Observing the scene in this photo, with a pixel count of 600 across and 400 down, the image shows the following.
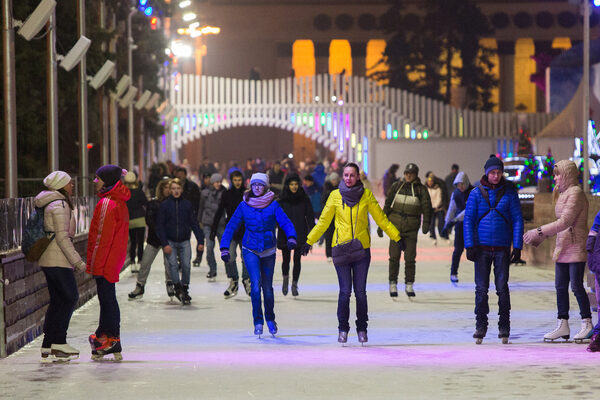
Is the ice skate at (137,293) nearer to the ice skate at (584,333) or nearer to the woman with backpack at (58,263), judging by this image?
the woman with backpack at (58,263)

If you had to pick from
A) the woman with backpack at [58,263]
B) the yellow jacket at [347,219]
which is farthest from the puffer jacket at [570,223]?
the woman with backpack at [58,263]

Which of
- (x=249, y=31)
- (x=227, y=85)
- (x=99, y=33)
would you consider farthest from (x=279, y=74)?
(x=99, y=33)

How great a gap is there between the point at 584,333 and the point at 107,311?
4.17 m

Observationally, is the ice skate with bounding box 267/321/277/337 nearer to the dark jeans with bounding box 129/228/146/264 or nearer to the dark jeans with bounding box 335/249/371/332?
the dark jeans with bounding box 335/249/371/332

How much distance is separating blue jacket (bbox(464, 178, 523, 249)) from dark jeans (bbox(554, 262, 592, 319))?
56 cm

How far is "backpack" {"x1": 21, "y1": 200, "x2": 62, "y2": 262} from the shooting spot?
1155 cm

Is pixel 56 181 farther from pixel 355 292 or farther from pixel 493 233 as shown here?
pixel 493 233

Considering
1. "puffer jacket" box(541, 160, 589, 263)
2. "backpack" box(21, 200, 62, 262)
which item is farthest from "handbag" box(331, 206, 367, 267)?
"backpack" box(21, 200, 62, 262)

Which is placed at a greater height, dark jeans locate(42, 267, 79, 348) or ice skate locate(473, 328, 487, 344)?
dark jeans locate(42, 267, 79, 348)

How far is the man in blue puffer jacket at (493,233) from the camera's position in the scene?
12672 millimetres

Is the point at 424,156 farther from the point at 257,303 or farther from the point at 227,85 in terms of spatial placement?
the point at 257,303

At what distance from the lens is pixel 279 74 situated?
10238 cm

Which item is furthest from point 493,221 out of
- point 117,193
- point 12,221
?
point 12,221

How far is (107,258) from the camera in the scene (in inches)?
460
